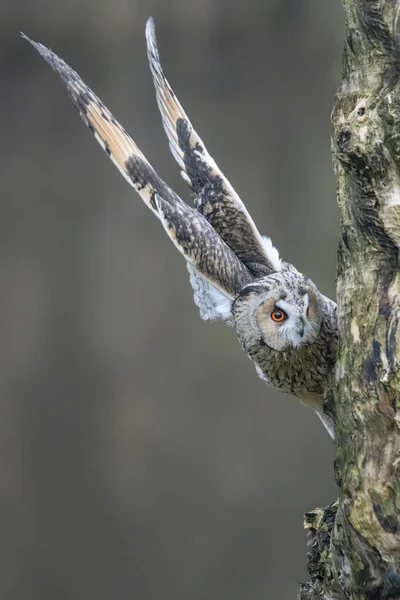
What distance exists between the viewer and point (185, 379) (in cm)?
385

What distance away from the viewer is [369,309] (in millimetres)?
1463

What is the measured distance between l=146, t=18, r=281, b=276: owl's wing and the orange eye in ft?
1.00

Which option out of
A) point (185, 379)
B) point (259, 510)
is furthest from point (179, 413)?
point (259, 510)

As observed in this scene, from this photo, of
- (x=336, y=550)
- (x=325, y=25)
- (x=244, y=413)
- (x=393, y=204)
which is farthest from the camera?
(x=244, y=413)

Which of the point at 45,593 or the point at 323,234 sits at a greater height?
the point at 323,234

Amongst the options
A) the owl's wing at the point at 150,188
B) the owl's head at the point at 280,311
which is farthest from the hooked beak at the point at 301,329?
the owl's wing at the point at 150,188

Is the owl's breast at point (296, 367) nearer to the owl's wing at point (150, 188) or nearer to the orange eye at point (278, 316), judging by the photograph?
the orange eye at point (278, 316)

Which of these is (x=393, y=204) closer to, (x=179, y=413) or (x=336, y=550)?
(x=336, y=550)

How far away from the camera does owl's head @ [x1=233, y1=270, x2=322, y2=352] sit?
2.01 meters

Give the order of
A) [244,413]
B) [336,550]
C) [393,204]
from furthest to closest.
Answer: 1. [244,413]
2. [336,550]
3. [393,204]

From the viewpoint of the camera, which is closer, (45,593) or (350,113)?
(350,113)

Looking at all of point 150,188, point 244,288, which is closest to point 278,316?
point 244,288

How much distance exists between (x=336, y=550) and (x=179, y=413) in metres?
A: 2.38

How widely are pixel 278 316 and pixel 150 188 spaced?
47cm
